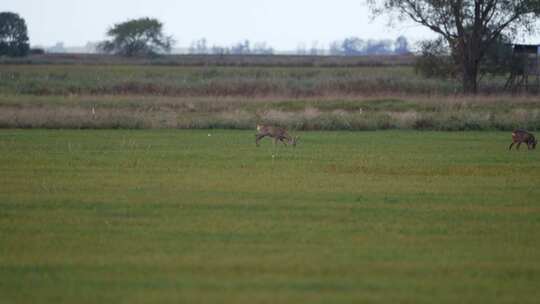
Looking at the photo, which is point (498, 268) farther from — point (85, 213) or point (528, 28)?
point (528, 28)

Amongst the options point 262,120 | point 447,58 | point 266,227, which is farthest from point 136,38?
point 266,227

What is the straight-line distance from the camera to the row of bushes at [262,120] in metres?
40.7

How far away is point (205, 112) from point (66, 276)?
3537cm

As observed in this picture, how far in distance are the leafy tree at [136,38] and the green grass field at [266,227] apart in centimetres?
11484

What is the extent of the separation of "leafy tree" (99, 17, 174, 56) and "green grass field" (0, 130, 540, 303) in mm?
114842

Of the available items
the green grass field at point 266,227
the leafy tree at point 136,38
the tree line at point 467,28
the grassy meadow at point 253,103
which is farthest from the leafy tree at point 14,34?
the green grass field at point 266,227

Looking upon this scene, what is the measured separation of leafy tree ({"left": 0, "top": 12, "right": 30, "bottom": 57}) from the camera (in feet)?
422

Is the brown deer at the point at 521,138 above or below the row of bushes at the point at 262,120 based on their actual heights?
above

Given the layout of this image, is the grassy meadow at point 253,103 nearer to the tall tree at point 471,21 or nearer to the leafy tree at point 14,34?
the tall tree at point 471,21

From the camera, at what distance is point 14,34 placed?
130375 millimetres

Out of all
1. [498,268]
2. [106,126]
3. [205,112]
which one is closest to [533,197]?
[498,268]

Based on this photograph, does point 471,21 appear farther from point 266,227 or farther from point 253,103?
point 266,227

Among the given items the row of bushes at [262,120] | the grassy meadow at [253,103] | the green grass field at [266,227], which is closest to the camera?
the green grass field at [266,227]

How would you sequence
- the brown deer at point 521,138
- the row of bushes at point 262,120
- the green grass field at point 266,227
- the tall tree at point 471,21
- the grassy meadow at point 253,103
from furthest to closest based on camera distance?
the tall tree at point 471,21 → the grassy meadow at point 253,103 → the row of bushes at point 262,120 → the brown deer at point 521,138 → the green grass field at point 266,227
